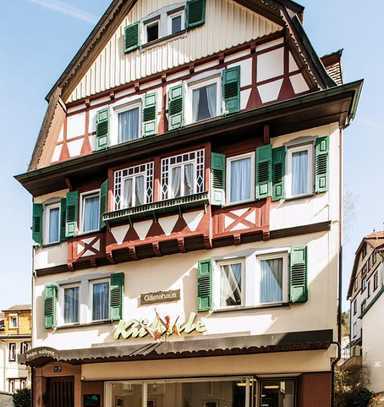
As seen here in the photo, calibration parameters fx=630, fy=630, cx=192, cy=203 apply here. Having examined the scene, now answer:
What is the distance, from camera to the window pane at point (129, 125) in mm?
20523

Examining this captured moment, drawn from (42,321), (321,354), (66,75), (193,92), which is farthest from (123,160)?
(321,354)

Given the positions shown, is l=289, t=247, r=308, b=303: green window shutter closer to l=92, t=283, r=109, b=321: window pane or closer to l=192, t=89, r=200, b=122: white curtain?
l=192, t=89, r=200, b=122: white curtain

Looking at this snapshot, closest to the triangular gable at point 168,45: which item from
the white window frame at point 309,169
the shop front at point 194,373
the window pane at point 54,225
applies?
the white window frame at point 309,169

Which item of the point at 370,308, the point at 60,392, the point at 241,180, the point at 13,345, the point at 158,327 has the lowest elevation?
the point at 13,345

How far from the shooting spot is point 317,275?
16.1 metres

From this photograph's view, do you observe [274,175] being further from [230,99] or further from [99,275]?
[99,275]

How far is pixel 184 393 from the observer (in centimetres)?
1809

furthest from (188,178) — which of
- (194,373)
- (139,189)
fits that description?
(194,373)

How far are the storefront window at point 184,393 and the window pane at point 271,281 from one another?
228 centimetres

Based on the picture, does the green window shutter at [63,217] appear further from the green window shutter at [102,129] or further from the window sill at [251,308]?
the window sill at [251,308]

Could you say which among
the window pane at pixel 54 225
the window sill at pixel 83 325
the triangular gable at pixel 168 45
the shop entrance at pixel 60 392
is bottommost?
the shop entrance at pixel 60 392

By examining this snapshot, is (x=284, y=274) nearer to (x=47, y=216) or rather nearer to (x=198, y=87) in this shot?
(x=198, y=87)

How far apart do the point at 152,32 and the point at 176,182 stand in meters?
5.67

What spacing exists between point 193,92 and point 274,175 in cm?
415
